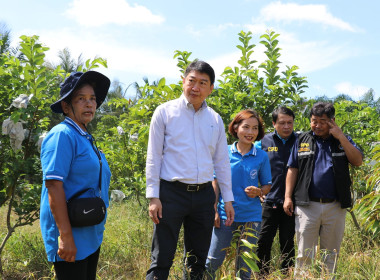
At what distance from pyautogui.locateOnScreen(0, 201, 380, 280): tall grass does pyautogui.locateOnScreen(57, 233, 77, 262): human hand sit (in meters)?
1.21

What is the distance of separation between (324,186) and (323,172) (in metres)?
0.12

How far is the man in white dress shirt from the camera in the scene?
2.63 metres

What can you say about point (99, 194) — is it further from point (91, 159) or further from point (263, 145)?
point (263, 145)

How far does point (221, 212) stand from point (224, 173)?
1.31 feet

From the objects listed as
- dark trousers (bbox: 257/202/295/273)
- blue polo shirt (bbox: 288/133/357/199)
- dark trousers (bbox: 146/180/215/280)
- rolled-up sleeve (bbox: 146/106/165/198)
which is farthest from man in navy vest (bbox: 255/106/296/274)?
rolled-up sleeve (bbox: 146/106/165/198)

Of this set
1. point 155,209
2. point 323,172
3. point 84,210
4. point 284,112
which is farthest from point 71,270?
point 284,112

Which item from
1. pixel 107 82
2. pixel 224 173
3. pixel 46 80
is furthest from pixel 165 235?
pixel 46 80

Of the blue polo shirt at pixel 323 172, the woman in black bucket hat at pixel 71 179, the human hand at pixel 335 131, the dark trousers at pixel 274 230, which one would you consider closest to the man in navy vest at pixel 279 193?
the dark trousers at pixel 274 230

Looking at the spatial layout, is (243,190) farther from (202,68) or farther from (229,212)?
(202,68)

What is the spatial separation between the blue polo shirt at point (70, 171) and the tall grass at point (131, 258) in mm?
1128

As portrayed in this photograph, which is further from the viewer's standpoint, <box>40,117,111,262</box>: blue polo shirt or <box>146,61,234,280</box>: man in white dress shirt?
<box>146,61,234,280</box>: man in white dress shirt

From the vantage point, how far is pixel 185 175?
263 centimetres

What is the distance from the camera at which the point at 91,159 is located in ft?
6.98

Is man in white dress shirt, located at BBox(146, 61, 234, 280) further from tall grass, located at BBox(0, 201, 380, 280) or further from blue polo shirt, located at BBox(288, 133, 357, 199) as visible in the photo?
blue polo shirt, located at BBox(288, 133, 357, 199)
